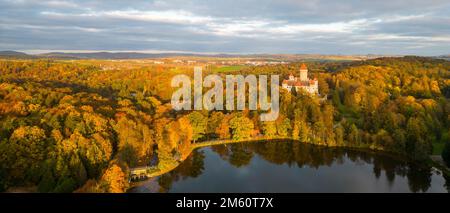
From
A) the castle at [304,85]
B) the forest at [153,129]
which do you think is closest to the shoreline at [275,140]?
the forest at [153,129]

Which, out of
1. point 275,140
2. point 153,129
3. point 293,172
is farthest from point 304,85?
point 293,172

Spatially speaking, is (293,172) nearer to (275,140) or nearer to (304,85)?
(275,140)

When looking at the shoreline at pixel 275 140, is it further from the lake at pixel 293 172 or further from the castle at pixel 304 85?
the castle at pixel 304 85

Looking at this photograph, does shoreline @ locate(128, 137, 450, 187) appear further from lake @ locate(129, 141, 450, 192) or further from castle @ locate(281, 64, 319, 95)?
castle @ locate(281, 64, 319, 95)

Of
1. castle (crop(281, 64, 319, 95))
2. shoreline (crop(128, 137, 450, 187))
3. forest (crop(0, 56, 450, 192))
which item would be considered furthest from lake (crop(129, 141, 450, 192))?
castle (crop(281, 64, 319, 95))

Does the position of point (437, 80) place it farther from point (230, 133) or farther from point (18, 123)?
point (18, 123)
